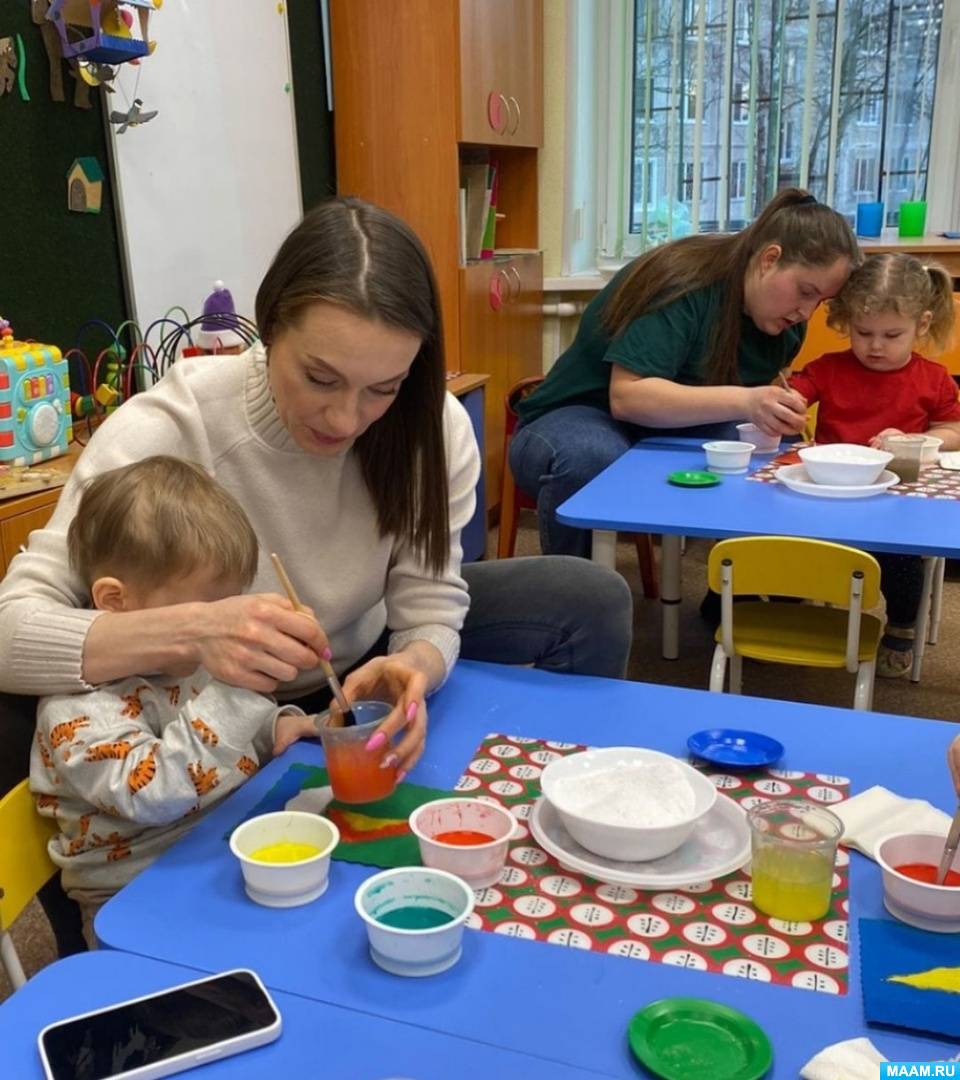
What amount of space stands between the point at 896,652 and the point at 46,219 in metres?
2.44

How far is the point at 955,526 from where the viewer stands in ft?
6.24

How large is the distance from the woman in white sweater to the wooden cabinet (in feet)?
6.34

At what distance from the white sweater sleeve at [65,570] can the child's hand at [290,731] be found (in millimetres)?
222

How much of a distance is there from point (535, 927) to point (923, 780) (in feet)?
A: 1.52

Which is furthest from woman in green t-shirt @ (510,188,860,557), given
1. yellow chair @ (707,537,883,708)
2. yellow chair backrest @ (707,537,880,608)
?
yellow chair backrest @ (707,537,880,608)

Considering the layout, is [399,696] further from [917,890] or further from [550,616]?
[917,890]

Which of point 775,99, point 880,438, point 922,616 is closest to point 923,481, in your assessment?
point 880,438

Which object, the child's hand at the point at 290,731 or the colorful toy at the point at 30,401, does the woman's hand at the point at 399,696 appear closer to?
the child's hand at the point at 290,731

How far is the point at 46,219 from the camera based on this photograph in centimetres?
245

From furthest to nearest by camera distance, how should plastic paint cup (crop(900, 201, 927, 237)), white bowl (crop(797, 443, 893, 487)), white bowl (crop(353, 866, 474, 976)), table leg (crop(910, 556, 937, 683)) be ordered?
plastic paint cup (crop(900, 201, 927, 237))
table leg (crop(910, 556, 937, 683))
white bowl (crop(797, 443, 893, 487))
white bowl (crop(353, 866, 474, 976))

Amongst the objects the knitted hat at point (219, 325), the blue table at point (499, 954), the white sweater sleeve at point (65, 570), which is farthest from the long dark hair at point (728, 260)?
the blue table at point (499, 954)

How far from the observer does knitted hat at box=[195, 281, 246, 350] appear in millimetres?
2861

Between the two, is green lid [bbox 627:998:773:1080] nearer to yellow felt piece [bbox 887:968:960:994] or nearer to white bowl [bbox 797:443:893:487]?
yellow felt piece [bbox 887:968:960:994]

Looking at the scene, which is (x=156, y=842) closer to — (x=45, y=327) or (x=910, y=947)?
(x=910, y=947)
